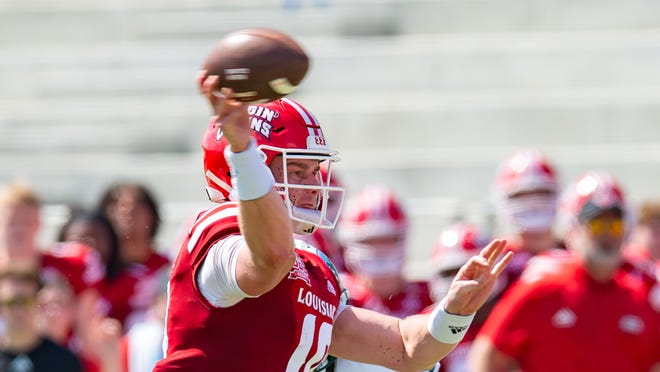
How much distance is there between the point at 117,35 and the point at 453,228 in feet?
14.0

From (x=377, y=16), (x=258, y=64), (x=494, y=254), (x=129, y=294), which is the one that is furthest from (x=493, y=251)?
(x=377, y=16)

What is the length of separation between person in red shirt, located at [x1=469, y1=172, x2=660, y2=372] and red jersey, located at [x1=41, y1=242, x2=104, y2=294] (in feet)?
6.20

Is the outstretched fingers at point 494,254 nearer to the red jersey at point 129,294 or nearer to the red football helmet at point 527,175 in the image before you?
the red football helmet at point 527,175

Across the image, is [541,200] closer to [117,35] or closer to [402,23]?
[402,23]

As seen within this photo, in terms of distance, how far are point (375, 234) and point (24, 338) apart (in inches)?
68.1

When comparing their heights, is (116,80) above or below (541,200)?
above

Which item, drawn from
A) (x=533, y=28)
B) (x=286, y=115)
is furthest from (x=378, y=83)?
(x=286, y=115)

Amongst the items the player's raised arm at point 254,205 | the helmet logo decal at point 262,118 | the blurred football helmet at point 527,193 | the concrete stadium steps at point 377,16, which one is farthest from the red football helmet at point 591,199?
the player's raised arm at point 254,205

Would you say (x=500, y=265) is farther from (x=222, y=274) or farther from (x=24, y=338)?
(x=24, y=338)

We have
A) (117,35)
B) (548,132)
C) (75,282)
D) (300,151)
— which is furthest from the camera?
(117,35)

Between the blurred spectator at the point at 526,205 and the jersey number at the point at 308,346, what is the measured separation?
3.52 meters

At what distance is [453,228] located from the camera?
722 centimetres

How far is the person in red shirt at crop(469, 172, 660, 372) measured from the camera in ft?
21.3

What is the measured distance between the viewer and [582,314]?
21.7 ft
